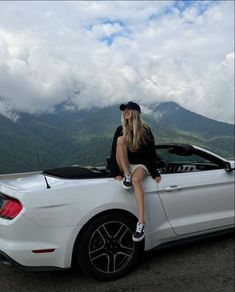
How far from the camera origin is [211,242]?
15.9 feet

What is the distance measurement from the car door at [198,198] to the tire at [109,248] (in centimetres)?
54

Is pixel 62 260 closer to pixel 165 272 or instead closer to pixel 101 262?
pixel 101 262

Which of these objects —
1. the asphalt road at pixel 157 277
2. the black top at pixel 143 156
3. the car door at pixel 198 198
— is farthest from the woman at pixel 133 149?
the asphalt road at pixel 157 277

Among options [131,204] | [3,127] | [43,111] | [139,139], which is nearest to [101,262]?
[131,204]

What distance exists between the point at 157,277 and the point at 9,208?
160 centimetres

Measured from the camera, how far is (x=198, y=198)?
171 inches

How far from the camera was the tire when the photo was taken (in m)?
3.60

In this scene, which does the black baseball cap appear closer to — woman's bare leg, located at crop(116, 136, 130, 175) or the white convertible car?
woman's bare leg, located at crop(116, 136, 130, 175)

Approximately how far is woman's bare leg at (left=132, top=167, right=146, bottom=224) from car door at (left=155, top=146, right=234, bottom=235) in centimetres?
30

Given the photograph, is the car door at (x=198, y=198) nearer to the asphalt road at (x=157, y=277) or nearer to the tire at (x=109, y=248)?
the asphalt road at (x=157, y=277)

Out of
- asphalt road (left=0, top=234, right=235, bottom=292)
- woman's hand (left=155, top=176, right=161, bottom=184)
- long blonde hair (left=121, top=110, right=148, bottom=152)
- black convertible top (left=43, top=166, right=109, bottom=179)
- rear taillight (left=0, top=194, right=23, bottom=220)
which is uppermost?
long blonde hair (left=121, top=110, right=148, bottom=152)

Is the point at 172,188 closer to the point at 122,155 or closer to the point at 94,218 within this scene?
the point at 122,155

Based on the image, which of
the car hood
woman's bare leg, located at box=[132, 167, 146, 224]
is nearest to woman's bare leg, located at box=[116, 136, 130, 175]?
woman's bare leg, located at box=[132, 167, 146, 224]

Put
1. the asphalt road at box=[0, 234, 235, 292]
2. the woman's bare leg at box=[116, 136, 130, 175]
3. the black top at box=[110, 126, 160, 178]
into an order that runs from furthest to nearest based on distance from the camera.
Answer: the black top at box=[110, 126, 160, 178], the woman's bare leg at box=[116, 136, 130, 175], the asphalt road at box=[0, 234, 235, 292]
